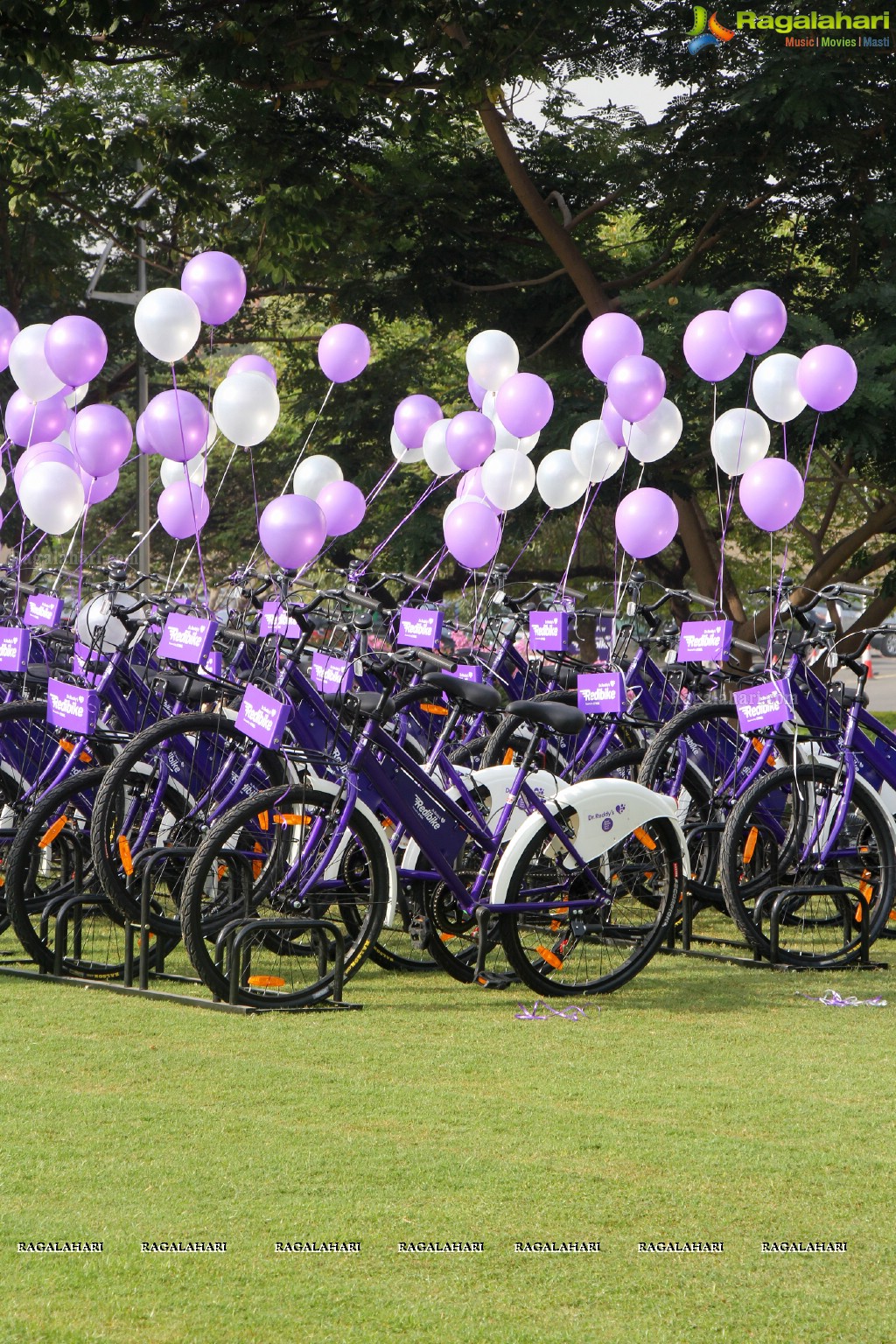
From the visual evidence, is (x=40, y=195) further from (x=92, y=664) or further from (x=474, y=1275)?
(x=474, y=1275)

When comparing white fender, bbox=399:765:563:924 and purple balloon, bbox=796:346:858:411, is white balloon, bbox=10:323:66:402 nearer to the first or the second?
white fender, bbox=399:765:563:924

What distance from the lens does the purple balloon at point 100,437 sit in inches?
277

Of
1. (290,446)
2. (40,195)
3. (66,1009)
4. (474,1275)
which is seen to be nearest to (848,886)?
(66,1009)

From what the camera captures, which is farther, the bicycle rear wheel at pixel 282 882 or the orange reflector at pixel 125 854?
the orange reflector at pixel 125 854

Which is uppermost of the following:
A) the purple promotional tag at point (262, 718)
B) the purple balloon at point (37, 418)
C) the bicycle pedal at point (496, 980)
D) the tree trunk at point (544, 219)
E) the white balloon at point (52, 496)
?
the tree trunk at point (544, 219)

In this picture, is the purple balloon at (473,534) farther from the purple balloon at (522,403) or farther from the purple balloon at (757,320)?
the purple balloon at (757,320)

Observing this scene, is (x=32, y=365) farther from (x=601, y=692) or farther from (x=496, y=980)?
(x=496, y=980)

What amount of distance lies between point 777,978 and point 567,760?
151cm

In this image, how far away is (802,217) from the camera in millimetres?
12750

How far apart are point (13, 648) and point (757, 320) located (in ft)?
13.4

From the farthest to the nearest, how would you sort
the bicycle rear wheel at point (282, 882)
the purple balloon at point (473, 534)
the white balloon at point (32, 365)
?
the purple balloon at point (473, 534) → the white balloon at point (32, 365) → the bicycle rear wheel at point (282, 882)

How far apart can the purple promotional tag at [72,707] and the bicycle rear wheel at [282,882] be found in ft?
2.65

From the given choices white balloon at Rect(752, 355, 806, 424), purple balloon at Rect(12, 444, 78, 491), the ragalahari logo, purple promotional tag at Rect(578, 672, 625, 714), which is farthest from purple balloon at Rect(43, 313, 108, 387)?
the ragalahari logo

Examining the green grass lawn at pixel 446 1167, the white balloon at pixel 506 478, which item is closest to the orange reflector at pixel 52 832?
the green grass lawn at pixel 446 1167
